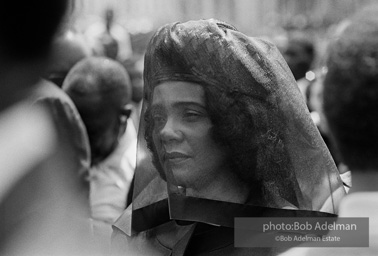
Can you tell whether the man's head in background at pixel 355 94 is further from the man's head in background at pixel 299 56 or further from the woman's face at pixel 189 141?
the man's head in background at pixel 299 56

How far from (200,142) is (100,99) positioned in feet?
8.39

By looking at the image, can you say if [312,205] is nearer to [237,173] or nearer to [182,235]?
[237,173]

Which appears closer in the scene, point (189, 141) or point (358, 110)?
point (358, 110)

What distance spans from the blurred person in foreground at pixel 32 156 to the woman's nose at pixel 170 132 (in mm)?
430

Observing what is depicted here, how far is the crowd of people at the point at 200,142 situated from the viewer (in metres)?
1.80

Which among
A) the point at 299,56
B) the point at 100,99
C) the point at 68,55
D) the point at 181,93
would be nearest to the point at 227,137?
the point at 181,93

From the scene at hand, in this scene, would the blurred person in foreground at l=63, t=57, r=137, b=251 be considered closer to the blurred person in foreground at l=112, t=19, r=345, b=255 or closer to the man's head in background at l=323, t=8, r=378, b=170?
the blurred person in foreground at l=112, t=19, r=345, b=255

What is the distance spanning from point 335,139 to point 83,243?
0.75 meters

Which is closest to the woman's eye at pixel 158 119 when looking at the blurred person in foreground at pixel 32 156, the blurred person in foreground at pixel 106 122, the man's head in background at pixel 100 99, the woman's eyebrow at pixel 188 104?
the woman's eyebrow at pixel 188 104

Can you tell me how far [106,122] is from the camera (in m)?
5.25

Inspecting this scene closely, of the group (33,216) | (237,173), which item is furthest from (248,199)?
(33,216)

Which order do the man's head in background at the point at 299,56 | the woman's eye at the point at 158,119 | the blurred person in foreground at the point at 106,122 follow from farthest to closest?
the man's head in background at the point at 299,56 < the blurred person in foreground at the point at 106,122 < the woman's eye at the point at 158,119

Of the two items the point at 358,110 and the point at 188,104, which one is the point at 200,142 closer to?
the point at 188,104

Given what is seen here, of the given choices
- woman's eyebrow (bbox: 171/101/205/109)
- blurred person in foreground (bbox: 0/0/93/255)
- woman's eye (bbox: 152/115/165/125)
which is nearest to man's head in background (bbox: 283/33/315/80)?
woman's eye (bbox: 152/115/165/125)
